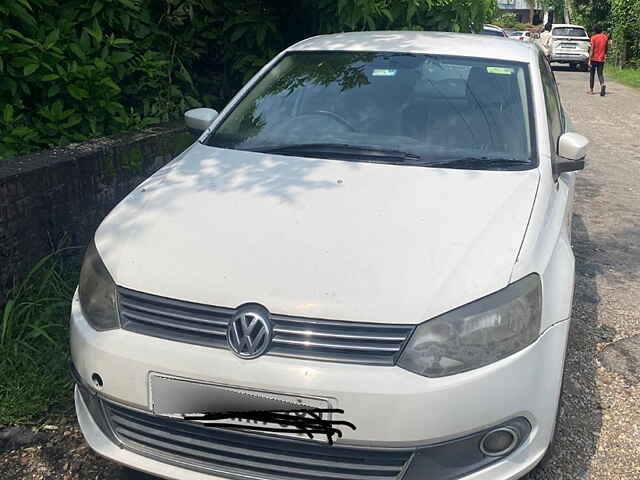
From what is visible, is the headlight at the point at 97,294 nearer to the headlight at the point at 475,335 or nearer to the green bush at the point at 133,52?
the headlight at the point at 475,335

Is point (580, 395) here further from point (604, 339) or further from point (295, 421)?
point (295, 421)

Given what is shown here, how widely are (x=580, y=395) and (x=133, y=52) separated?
390cm

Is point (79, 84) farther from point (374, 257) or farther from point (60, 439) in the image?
point (374, 257)

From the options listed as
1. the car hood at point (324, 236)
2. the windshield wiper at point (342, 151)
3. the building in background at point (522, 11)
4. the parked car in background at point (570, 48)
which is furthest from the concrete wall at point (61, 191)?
the building in background at point (522, 11)

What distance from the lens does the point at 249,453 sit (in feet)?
7.14

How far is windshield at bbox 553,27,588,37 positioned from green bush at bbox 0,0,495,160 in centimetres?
2270

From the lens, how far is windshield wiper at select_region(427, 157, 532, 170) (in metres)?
3.02

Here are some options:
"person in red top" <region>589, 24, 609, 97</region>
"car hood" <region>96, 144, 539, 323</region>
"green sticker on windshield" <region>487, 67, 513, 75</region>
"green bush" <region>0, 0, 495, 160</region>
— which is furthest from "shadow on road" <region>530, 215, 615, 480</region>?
"person in red top" <region>589, 24, 609, 97</region>

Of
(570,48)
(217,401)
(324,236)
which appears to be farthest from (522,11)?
(217,401)

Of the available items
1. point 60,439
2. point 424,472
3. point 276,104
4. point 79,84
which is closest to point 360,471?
point 424,472

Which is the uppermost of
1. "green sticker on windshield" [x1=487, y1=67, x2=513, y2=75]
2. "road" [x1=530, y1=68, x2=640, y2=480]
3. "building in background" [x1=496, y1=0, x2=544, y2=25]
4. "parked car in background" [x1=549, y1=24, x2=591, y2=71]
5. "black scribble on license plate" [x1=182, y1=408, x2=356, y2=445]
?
"green sticker on windshield" [x1=487, y1=67, x2=513, y2=75]

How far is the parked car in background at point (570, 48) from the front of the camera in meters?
27.0

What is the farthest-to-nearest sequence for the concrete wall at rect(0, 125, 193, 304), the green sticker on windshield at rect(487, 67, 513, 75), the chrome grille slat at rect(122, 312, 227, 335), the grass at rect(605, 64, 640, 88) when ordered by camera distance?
1. the grass at rect(605, 64, 640, 88)
2. the green sticker on windshield at rect(487, 67, 513, 75)
3. the concrete wall at rect(0, 125, 193, 304)
4. the chrome grille slat at rect(122, 312, 227, 335)

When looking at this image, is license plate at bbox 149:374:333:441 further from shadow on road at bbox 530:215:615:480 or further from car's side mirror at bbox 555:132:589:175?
car's side mirror at bbox 555:132:589:175
